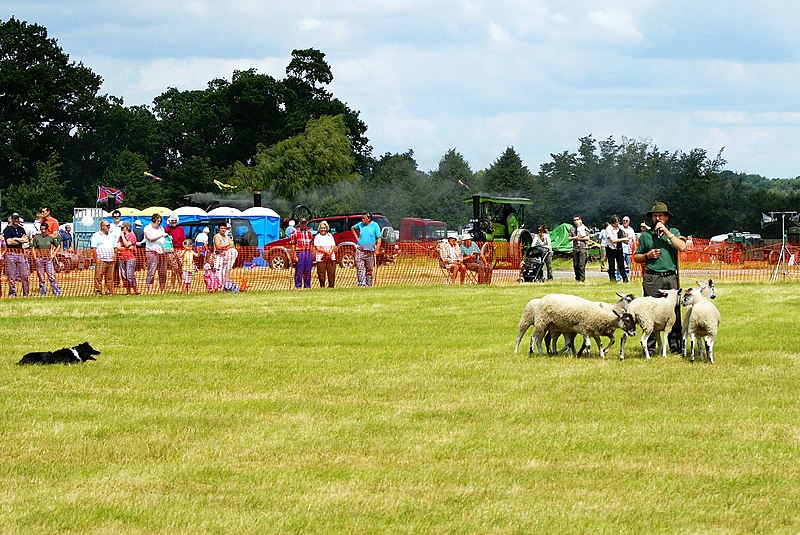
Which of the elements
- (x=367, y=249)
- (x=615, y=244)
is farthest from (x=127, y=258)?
(x=615, y=244)

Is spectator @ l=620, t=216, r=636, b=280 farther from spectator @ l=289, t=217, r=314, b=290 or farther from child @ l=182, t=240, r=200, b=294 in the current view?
child @ l=182, t=240, r=200, b=294

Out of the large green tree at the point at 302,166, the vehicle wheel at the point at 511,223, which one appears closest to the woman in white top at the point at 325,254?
the vehicle wheel at the point at 511,223

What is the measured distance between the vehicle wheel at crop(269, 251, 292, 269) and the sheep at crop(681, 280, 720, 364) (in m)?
21.4

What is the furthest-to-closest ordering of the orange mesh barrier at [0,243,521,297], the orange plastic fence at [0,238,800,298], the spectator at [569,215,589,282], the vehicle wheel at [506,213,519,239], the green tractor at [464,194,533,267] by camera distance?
1. the vehicle wheel at [506,213,519,239]
2. the green tractor at [464,194,533,267]
3. the spectator at [569,215,589,282]
4. the orange plastic fence at [0,238,800,298]
5. the orange mesh barrier at [0,243,521,297]

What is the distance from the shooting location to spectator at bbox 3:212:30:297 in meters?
26.8

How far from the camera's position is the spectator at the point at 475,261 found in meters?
31.7

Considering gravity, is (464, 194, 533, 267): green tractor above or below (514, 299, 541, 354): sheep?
above

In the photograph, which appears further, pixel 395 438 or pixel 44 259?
pixel 44 259

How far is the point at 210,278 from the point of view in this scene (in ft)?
93.9

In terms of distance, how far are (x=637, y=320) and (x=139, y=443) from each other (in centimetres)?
709

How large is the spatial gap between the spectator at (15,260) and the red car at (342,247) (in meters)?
6.81

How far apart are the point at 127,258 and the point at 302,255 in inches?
175

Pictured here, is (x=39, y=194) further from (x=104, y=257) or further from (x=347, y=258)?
(x=104, y=257)

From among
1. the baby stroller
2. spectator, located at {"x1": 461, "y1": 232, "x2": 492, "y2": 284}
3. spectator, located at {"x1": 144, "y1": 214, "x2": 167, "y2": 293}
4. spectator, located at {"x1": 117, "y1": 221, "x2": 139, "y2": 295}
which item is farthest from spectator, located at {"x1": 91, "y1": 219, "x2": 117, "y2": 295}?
the baby stroller
